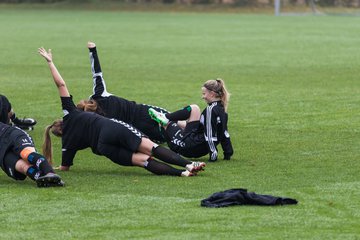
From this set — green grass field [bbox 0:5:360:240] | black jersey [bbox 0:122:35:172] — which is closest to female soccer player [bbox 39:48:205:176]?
green grass field [bbox 0:5:360:240]

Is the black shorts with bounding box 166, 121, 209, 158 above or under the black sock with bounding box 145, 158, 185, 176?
under

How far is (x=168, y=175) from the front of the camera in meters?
12.5

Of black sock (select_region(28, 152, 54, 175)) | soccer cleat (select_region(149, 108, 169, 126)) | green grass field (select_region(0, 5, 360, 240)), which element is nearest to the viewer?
green grass field (select_region(0, 5, 360, 240))

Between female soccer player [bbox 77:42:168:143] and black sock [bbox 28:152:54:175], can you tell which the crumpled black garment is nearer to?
black sock [bbox 28:152:54:175]

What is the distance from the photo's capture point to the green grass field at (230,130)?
9711 mm

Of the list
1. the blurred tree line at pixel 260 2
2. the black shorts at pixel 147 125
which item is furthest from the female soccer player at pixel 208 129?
the blurred tree line at pixel 260 2

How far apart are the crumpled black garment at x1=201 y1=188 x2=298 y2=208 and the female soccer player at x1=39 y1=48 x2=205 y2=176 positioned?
180 cm

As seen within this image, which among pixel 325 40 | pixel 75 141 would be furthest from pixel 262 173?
pixel 325 40

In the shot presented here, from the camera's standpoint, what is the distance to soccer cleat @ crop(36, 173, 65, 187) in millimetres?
11547

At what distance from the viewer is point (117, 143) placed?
12633 mm

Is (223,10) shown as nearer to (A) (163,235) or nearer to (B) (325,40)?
(B) (325,40)

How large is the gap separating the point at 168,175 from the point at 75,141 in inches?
51.0

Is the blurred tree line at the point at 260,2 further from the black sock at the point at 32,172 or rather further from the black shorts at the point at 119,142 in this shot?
the black sock at the point at 32,172

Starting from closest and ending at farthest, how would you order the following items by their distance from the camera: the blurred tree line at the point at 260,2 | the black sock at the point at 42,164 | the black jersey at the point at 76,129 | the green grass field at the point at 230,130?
1. the green grass field at the point at 230,130
2. the black sock at the point at 42,164
3. the black jersey at the point at 76,129
4. the blurred tree line at the point at 260,2
